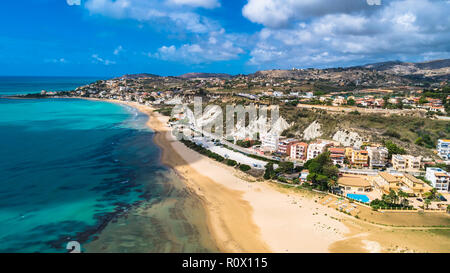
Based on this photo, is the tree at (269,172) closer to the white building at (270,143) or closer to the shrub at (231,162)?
the shrub at (231,162)

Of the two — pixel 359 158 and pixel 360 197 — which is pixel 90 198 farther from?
pixel 359 158

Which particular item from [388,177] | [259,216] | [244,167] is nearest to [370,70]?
[388,177]

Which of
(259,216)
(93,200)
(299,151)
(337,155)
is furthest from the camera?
(299,151)

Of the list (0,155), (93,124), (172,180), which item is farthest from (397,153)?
(93,124)

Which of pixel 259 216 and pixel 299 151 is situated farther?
pixel 299 151

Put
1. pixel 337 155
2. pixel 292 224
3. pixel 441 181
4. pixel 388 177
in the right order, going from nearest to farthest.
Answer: pixel 292 224, pixel 441 181, pixel 388 177, pixel 337 155

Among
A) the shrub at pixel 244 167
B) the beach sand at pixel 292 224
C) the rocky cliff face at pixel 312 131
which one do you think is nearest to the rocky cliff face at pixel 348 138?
the rocky cliff face at pixel 312 131

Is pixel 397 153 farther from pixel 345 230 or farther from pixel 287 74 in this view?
pixel 287 74
